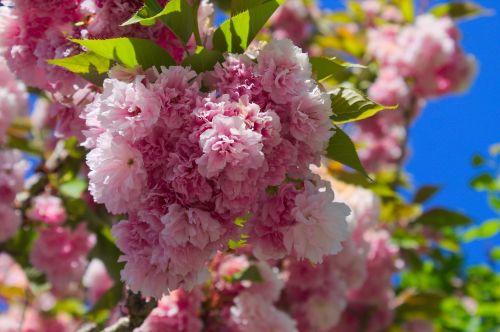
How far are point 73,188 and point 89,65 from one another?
1.28m

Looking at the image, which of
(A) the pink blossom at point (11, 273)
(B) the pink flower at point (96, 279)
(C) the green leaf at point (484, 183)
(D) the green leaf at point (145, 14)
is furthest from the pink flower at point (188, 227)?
(C) the green leaf at point (484, 183)

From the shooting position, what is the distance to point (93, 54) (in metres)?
1.24

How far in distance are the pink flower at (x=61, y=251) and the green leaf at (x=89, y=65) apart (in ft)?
4.44

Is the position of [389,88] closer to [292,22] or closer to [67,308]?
[292,22]

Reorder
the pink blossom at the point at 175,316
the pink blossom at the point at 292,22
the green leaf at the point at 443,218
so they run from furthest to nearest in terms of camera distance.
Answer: the pink blossom at the point at 292,22
the green leaf at the point at 443,218
the pink blossom at the point at 175,316

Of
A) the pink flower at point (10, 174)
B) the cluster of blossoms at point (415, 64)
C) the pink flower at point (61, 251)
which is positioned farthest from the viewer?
the cluster of blossoms at point (415, 64)

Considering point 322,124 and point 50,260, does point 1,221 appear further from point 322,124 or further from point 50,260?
point 322,124

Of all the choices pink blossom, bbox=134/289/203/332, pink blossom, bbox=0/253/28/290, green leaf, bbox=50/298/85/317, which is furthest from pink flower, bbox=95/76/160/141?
green leaf, bbox=50/298/85/317

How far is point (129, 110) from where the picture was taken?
1106mm

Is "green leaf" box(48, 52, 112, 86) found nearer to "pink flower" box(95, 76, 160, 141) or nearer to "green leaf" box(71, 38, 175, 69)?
"green leaf" box(71, 38, 175, 69)

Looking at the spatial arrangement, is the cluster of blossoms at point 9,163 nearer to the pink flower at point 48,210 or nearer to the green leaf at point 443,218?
the pink flower at point 48,210

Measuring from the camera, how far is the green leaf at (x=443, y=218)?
3.38 m

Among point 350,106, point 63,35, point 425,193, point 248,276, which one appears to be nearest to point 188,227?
point 350,106

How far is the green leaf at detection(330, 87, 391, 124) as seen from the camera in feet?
4.20
